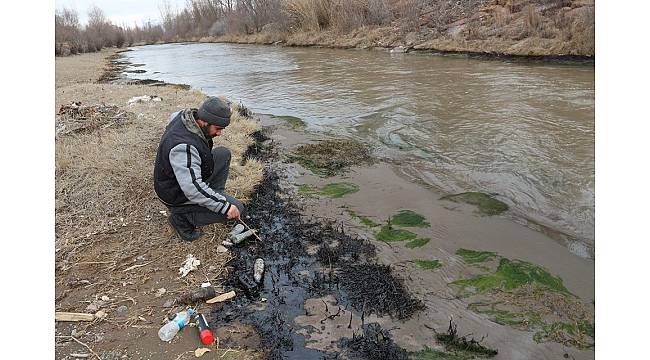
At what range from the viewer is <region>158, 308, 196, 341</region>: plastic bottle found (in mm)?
3182

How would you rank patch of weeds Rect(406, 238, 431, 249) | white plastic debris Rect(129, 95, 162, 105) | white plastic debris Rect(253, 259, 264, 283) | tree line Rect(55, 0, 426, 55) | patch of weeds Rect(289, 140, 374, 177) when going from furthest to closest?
tree line Rect(55, 0, 426, 55) < white plastic debris Rect(129, 95, 162, 105) < patch of weeds Rect(289, 140, 374, 177) < patch of weeds Rect(406, 238, 431, 249) < white plastic debris Rect(253, 259, 264, 283)

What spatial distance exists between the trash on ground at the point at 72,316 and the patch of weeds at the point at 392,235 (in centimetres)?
261

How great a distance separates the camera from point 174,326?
3229mm

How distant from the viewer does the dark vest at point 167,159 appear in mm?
3893

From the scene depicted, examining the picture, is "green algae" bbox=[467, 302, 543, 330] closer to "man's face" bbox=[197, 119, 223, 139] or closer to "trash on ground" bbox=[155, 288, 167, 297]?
"trash on ground" bbox=[155, 288, 167, 297]

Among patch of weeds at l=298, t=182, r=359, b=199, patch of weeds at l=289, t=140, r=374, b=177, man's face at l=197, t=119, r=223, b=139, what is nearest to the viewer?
man's face at l=197, t=119, r=223, b=139

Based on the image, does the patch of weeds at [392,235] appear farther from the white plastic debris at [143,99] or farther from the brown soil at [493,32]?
the brown soil at [493,32]

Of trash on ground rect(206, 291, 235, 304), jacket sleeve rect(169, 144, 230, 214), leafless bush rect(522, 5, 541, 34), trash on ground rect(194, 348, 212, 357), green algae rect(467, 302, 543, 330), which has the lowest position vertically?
green algae rect(467, 302, 543, 330)

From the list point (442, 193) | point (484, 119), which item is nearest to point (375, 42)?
point (484, 119)

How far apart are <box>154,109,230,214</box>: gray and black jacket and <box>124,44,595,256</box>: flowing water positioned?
310 cm

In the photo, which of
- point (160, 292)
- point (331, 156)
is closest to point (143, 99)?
point (331, 156)

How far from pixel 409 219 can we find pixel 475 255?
90cm

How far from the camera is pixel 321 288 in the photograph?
371 cm

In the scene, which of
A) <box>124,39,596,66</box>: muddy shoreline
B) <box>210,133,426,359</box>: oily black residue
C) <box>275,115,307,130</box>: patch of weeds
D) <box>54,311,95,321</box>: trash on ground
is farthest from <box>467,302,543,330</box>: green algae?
<box>124,39,596,66</box>: muddy shoreline
